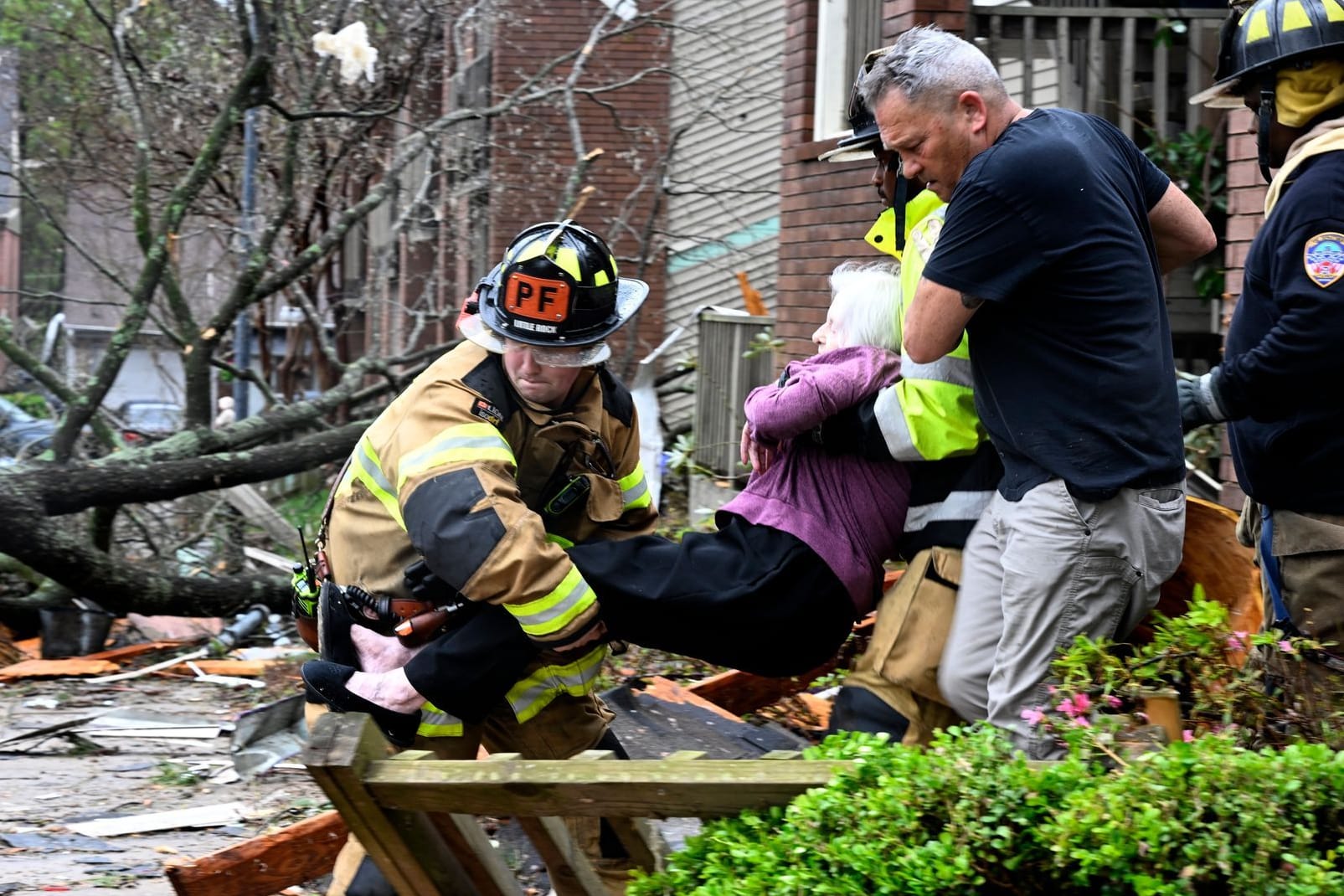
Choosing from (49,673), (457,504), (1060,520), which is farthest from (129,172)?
(1060,520)

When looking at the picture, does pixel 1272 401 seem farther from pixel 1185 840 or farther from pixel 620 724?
pixel 620 724

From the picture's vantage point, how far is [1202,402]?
3324 mm

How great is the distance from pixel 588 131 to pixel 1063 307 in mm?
12965

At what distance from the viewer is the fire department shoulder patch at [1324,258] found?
10.3ft

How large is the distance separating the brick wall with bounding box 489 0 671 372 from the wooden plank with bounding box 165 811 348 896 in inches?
433

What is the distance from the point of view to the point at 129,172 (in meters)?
13.2

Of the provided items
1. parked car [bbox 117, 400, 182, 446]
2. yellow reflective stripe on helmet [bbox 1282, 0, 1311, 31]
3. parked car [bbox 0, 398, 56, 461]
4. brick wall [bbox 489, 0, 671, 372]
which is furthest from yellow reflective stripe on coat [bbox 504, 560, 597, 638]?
brick wall [bbox 489, 0, 671, 372]

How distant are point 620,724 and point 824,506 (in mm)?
1624

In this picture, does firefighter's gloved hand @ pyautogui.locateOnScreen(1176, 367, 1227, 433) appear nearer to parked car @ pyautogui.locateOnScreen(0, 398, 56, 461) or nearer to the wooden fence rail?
the wooden fence rail

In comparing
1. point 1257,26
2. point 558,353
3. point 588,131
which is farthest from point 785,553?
point 588,131

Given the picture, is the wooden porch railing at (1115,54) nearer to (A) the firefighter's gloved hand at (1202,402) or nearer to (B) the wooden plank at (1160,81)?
(B) the wooden plank at (1160,81)

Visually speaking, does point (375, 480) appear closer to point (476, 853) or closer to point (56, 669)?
point (476, 853)

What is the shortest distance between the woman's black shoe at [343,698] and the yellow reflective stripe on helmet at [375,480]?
40 cm

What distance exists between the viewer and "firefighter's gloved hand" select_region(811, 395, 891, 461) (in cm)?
331
